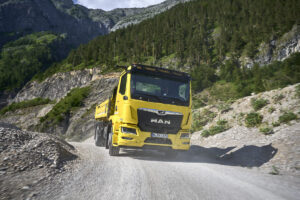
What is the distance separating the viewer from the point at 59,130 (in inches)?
1492

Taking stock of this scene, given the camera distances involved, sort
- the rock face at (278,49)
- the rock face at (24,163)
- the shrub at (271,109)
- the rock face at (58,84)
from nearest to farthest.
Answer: the rock face at (24,163) → the shrub at (271,109) → the rock face at (278,49) → the rock face at (58,84)

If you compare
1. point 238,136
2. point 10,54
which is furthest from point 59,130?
point 10,54

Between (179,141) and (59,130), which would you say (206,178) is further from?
(59,130)

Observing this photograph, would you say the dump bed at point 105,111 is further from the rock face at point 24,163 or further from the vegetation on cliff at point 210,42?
the vegetation on cliff at point 210,42

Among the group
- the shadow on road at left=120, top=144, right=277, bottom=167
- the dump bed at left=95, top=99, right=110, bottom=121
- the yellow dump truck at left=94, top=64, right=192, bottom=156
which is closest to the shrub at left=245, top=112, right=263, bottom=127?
the shadow on road at left=120, top=144, right=277, bottom=167

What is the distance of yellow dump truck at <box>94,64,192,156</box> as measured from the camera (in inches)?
252

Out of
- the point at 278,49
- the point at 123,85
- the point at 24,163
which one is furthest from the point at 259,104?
the point at 278,49

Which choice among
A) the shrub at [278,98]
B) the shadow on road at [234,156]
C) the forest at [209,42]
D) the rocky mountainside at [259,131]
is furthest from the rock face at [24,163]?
the forest at [209,42]

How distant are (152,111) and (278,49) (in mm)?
39861

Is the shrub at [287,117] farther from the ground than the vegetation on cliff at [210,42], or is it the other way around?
the vegetation on cliff at [210,42]

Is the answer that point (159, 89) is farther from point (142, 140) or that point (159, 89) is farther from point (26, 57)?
point (26, 57)

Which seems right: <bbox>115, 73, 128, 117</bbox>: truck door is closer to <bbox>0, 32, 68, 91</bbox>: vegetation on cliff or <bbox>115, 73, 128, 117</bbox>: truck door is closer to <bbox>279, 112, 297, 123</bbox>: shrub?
<bbox>279, 112, 297, 123</bbox>: shrub

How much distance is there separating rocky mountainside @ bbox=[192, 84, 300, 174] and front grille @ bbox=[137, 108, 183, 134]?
261 centimetres

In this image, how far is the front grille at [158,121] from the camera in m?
6.45
